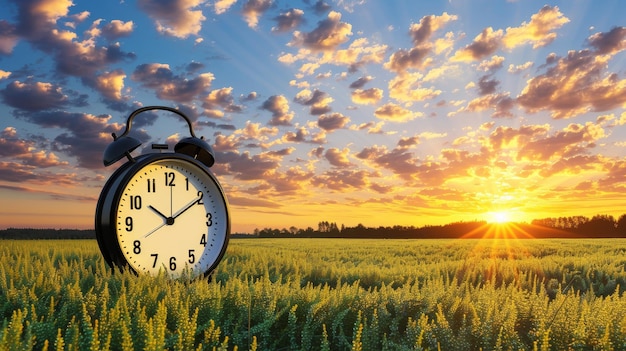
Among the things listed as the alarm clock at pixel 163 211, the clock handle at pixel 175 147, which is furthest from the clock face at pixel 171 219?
the clock handle at pixel 175 147

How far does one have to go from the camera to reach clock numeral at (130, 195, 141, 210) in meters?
5.16

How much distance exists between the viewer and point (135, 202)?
17.0 ft

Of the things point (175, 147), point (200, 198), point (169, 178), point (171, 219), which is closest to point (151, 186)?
point (169, 178)

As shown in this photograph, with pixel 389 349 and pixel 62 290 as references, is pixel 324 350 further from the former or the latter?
pixel 62 290

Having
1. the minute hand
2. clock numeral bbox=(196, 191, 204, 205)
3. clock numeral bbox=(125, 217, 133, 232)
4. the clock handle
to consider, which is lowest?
clock numeral bbox=(125, 217, 133, 232)

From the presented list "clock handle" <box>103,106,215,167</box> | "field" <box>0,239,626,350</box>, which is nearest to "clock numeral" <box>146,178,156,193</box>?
"clock handle" <box>103,106,215,167</box>

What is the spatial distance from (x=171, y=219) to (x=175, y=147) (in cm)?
84

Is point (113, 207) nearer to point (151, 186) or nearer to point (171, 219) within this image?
point (151, 186)

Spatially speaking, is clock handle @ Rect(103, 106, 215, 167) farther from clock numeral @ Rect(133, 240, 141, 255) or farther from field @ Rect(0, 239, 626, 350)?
field @ Rect(0, 239, 626, 350)

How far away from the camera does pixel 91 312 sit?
3.57 m

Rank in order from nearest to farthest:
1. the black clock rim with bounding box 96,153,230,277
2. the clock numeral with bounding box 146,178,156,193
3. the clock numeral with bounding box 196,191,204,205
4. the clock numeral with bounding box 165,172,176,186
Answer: the black clock rim with bounding box 96,153,230,277
the clock numeral with bounding box 146,178,156,193
the clock numeral with bounding box 165,172,176,186
the clock numeral with bounding box 196,191,204,205

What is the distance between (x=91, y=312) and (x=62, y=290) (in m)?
0.88

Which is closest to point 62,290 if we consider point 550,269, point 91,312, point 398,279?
point 91,312

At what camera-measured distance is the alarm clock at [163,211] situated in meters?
5.09
